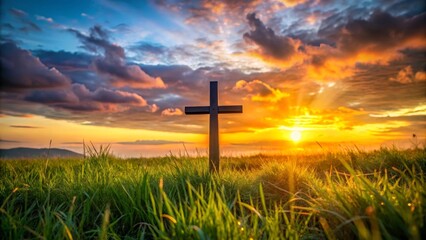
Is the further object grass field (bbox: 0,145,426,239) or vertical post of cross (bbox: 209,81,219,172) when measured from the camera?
vertical post of cross (bbox: 209,81,219,172)

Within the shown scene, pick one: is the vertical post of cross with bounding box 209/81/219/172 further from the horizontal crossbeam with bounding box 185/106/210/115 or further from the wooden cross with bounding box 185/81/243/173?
the horizontal crossbeam with bounding box 185/106/210/115

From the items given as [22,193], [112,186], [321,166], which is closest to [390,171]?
[321,166]

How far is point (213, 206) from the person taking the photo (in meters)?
3.41

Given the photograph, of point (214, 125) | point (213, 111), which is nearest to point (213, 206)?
point (214, 125)

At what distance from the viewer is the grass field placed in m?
3.00

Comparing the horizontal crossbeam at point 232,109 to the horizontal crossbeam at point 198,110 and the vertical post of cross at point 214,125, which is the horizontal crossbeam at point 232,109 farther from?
the horizontal crossbeam at point 198,110

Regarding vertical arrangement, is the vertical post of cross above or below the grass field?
above

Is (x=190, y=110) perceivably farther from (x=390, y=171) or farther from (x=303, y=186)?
(x=390, y=171)

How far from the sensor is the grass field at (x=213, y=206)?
300 centimetres

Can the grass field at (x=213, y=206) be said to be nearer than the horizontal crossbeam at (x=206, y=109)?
Yes

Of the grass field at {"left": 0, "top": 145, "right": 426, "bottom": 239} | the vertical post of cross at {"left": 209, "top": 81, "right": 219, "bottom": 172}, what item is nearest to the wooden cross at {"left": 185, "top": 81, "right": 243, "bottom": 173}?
the vertical post of cross at {"left": 209, "top": 81, "right": 219, "bottom": 172}

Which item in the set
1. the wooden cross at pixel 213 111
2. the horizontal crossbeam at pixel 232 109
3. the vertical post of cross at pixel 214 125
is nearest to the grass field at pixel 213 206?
the vertical post of cross at pixel 214 125

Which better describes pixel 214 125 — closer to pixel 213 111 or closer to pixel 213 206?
pixel 213 111

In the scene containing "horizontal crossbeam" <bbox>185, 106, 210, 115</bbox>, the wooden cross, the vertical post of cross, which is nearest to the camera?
the vertical post of cross
